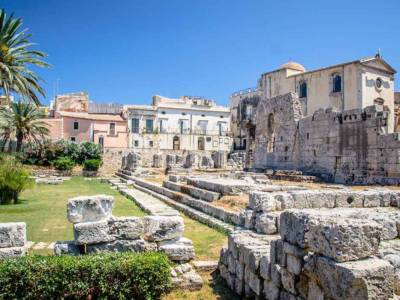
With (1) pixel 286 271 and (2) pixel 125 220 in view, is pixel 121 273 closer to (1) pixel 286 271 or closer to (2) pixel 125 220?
(2) pixel 125 220

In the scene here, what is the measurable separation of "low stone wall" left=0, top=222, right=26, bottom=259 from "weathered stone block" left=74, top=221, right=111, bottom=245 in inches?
35.3

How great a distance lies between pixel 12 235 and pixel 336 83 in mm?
36939

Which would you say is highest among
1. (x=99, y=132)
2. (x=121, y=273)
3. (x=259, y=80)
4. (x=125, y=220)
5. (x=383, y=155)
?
(x=259, y=80)

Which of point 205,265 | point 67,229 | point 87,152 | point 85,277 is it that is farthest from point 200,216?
point 87,152

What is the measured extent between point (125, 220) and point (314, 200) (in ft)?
15.3

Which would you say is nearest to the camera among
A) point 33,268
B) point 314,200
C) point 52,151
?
point 33,268

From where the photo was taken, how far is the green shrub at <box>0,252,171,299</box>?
502cm

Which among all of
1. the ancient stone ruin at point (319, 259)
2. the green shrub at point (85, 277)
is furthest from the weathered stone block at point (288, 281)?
the green shrub at point (85, 277)

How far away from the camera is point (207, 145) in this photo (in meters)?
55.6

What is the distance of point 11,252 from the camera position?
5883mm

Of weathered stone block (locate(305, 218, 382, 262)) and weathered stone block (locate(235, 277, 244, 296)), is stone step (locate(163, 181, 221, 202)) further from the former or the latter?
weathered stone block (locate(305, 218, 382, 262))

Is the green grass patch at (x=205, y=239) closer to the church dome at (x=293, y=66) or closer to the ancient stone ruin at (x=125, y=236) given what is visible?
the ancient stone ruin at (x=125, y=236)

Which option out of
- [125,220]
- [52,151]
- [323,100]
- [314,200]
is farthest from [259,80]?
[125,220]

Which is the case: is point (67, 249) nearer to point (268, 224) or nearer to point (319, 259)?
point (268, 224)
